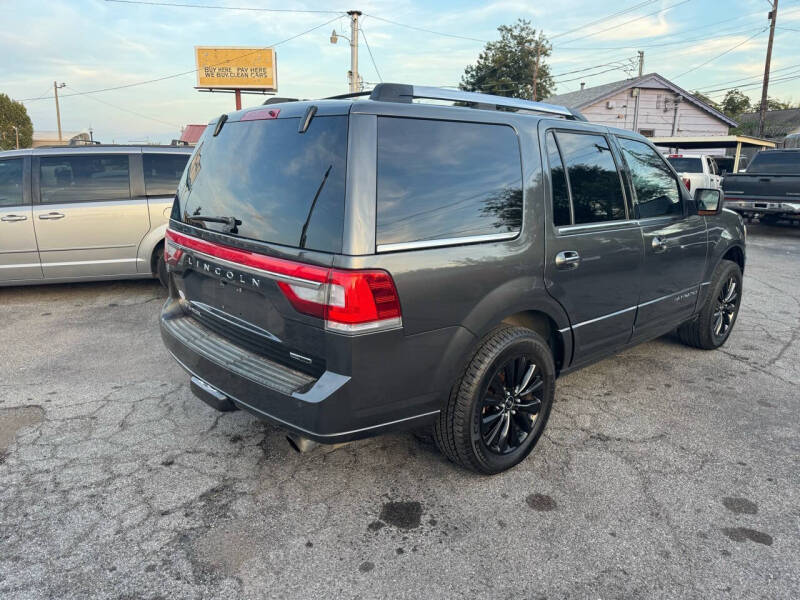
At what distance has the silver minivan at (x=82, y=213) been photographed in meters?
6.01

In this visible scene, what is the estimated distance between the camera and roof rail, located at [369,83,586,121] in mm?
2572

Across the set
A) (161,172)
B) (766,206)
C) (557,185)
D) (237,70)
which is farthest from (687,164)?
(237,70)

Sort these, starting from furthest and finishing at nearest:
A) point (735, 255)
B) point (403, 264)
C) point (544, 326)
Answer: point (735, 255), point (544, 326), point (403, 264)

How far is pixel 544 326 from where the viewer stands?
3229 mm

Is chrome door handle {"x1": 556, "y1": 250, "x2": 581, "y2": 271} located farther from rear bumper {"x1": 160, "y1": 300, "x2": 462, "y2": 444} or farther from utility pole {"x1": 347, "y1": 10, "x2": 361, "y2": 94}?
utility pole {"x1": 347, "y1": 10, "x2": 361, "y2": 94}

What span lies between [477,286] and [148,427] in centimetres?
225

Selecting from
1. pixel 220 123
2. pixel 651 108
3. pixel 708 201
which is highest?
pixel 651 108

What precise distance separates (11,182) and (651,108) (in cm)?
3228

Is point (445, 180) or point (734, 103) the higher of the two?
point (734, 103)

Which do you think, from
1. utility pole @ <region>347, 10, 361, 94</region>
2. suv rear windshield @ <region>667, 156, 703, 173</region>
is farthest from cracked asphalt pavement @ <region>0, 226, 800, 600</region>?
utility pole @ <region>347, 10, 361, 94</region>

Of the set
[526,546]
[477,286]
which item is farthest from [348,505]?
[477,286]

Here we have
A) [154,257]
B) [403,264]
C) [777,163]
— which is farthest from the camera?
A: [777,163]

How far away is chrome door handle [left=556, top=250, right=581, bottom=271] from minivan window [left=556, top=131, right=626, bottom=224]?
0.71 ft

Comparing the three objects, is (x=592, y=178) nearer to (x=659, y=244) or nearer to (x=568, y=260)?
(x=568, y=260)
